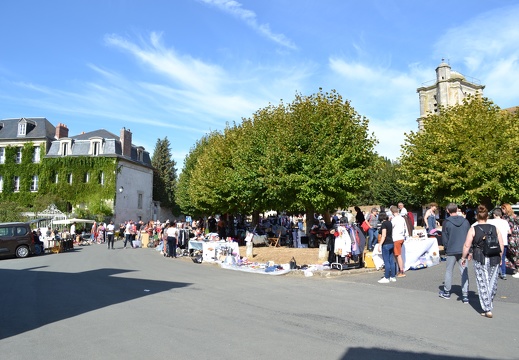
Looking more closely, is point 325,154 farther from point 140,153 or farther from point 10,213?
point 140,153

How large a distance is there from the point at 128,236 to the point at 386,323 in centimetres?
2575

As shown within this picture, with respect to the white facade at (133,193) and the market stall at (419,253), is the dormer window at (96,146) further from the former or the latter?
the market stall at (419,253)

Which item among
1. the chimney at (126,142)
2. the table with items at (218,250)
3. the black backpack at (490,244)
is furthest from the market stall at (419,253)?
the chimney at (126,142)

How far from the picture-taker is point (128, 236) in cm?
2948

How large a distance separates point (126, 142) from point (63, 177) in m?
7.99

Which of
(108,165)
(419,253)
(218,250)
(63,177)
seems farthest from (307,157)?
(63,177)

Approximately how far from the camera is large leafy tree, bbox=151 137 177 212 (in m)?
65.9

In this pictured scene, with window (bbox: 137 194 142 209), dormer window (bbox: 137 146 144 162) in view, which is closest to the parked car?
window (bbox: 137 194 142 209)

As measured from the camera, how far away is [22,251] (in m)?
22.3

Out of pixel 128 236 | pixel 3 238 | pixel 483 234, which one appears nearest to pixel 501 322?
pixel 483 234

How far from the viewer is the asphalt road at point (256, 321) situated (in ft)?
17.0

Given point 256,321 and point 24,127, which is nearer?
point 256,321

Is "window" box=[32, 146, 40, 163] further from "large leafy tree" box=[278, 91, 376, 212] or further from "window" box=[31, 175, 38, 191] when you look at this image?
"large leafy tree" box=[278, 91, 376, 212]

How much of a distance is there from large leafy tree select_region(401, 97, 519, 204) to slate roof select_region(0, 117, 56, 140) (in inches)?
1649
